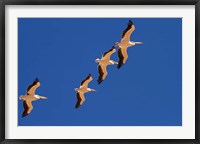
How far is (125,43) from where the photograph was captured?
14.2 meters

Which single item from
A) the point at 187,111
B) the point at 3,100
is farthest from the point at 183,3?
the point at 3,100

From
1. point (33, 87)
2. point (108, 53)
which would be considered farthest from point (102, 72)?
point (33, 87)

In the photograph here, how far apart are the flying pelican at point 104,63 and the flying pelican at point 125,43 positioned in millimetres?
226

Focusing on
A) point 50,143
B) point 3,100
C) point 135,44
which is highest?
point 135,44

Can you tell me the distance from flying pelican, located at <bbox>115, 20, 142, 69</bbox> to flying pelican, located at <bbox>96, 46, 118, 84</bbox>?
0.23m

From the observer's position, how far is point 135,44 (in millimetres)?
14227

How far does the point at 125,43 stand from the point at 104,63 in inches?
24.4

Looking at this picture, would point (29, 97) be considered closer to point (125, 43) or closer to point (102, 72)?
point (102, 72)

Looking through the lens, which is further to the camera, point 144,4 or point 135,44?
point 135,44

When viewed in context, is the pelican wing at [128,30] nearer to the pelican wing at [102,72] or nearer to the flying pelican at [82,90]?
the pelican wing at [102,72]

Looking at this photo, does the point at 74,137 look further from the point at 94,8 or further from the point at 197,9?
the point at 197,9

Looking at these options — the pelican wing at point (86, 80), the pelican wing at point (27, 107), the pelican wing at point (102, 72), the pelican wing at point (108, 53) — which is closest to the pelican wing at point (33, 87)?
the pelican wing at point (27, 107)

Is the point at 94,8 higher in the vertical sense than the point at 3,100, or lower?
higher

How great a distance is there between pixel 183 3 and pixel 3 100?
373cm
